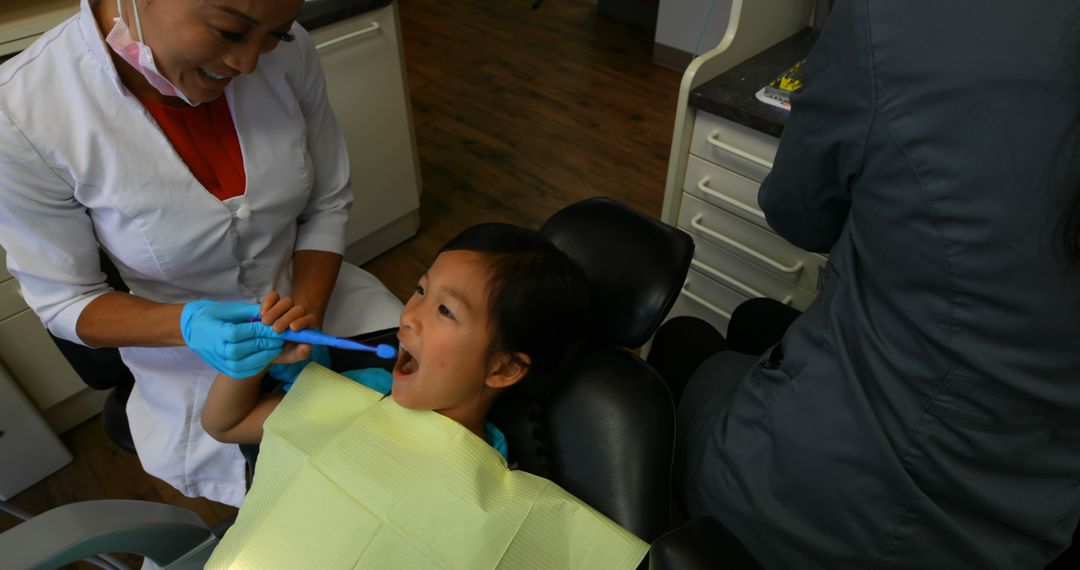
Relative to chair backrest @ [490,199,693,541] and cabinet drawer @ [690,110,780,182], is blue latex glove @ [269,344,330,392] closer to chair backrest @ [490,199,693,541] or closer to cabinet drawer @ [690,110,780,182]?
chair backrest @ [490,199,693,541]

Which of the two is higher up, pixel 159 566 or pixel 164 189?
pixel 164 189

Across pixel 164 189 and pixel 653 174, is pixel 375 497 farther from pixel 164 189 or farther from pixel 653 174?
pixel 653 174

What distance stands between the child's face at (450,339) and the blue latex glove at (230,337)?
19 cm

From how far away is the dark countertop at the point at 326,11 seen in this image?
1.64 m

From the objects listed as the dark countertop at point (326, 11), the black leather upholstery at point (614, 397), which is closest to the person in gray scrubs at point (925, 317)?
the black leather upholstery at point (614, 397)

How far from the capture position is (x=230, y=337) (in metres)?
0.84

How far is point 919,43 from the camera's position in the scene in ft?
2.16

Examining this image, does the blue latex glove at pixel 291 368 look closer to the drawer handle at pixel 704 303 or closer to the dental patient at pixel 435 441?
the dental patient at pixel 435 441

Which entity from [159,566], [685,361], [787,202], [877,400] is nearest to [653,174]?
[685,361]

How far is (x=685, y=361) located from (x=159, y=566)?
0.94 meters

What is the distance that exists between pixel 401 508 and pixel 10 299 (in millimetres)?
1203

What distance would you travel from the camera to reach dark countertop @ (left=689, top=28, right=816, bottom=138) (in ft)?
4.19

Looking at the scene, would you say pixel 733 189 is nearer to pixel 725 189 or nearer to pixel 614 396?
pixel 725 189

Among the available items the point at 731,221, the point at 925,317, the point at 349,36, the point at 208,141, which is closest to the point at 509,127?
the point at 349,36
